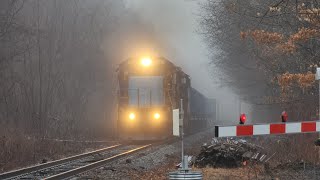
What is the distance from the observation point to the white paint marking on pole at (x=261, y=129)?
866 centimetres

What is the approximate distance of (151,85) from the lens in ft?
79.8

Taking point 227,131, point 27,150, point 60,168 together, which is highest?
point 227,131

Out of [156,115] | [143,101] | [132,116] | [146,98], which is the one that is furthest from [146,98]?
[132,116]

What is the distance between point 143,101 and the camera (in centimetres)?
2409

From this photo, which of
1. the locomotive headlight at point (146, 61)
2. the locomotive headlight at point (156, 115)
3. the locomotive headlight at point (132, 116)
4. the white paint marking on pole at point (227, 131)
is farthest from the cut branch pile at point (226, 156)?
the locomotive headlight at point (146, 61)

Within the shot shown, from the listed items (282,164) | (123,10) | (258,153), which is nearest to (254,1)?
(258,153)

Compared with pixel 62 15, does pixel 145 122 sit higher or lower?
lower

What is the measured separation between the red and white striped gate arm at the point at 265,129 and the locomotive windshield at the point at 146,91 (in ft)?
50.0

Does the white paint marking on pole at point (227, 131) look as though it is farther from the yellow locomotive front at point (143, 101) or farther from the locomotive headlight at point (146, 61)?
the locomotive headlight at point (146, 61)

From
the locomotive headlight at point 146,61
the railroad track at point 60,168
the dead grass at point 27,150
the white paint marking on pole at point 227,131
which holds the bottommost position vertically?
the railroad track at point 60,168

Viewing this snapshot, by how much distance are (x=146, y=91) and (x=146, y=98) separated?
35 cm

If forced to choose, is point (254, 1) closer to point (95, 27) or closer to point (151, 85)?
point (151, 85)

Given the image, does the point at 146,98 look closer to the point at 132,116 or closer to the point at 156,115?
the point at 156,115

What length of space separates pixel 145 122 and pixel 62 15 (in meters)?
10.8
